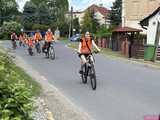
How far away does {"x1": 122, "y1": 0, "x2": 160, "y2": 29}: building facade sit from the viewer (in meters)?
60.1

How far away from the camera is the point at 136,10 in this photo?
203 ft

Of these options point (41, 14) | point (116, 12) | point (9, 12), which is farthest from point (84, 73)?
point (41, 14)

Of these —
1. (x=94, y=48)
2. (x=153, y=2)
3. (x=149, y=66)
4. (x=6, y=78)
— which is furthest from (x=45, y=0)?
(x=6, y=78)

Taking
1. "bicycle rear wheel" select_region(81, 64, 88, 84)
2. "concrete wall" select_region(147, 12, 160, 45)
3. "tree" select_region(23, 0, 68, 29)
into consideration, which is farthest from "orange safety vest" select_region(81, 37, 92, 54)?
"tree" select_region(23, 0, 68, 29)

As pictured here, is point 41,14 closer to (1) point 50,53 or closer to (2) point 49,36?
(2) point 49,36

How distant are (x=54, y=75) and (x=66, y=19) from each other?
365 feet

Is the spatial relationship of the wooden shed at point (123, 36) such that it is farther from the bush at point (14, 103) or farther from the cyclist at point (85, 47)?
the bush at point (14, 103)

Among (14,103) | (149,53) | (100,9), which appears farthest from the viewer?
(100,9)

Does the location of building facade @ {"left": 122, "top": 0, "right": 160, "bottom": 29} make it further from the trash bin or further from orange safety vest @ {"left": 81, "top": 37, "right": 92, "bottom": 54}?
orange safety vest @ {"left": 81, "top": 37, "right": 92, "bottom": 54}

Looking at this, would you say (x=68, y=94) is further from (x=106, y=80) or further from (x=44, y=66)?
(x=44, y=66)

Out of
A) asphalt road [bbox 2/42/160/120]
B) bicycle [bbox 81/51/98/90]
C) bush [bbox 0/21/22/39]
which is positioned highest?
bicycle [bbox 81/51/98/90]

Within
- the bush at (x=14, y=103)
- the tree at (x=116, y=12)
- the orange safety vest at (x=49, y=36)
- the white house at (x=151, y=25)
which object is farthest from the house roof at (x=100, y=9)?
the bush at (x=14, y=103)

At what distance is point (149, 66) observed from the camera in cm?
2727

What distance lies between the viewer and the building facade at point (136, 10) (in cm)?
6012
